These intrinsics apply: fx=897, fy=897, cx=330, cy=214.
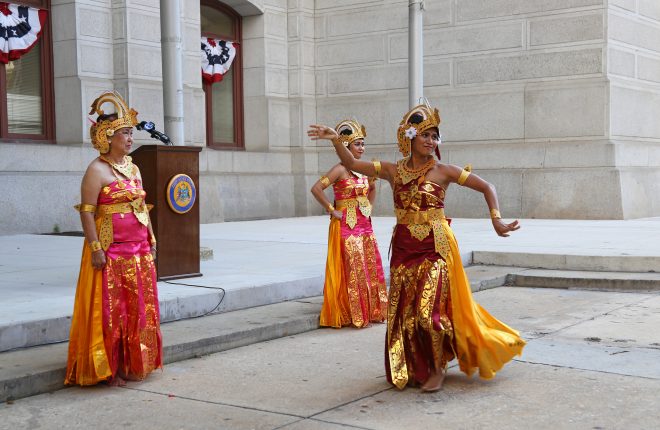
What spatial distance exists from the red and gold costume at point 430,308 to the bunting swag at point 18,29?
38.1 ft

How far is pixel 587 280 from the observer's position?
35.0ft

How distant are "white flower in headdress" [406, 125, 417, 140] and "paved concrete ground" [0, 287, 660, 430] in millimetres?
1663

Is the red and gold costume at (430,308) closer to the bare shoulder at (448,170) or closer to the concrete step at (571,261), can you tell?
the bare shoulder at (448,170)

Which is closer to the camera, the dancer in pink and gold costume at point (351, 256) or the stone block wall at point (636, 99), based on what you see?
the dancer in pink and gold costume at point (351, 256)

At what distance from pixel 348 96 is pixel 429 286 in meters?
15.4

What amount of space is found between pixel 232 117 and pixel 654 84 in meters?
9.34

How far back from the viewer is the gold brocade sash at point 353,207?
27.1 feet

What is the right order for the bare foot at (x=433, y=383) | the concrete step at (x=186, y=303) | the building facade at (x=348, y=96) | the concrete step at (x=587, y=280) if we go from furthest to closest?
the building facade at (x=348, y=96) → the concrete step at (x=587, y=280) → the concrete step at (x=186, y=303) → the bare foot at (x=433, y=383)

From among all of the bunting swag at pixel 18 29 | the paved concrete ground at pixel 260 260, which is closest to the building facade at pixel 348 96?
the bunting swag at pixel 18 29

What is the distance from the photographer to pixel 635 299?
9.74 metres

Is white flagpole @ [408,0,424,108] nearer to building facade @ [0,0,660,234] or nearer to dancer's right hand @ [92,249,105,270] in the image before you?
building facade @ [0,0,660,234]

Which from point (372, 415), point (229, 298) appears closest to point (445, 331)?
point (372, 415)

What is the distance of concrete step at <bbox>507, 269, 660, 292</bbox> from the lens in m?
10.4

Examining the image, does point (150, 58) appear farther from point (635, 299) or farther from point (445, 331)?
point (445, 331)
